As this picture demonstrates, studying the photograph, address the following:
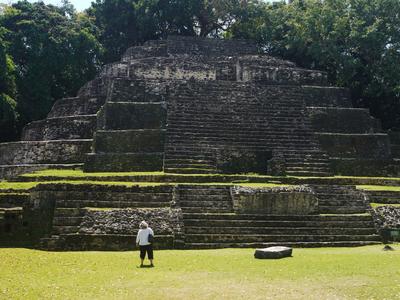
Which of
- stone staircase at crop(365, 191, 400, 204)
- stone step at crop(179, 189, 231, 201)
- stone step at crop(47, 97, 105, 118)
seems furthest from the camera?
stone step at crop(47, 97, 105, 118)

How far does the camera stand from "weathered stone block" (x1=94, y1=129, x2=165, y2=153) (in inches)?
722

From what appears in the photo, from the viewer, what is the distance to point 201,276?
8.73 meters

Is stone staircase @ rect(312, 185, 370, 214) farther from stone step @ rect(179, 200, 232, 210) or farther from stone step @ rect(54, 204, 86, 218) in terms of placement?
stone step @ rect(54, 204, 86, 218)

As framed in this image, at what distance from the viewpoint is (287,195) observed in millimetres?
14062

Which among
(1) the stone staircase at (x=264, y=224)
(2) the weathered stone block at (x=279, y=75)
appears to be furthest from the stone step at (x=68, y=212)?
(2) the weathered stone block at (x=279, y=75)

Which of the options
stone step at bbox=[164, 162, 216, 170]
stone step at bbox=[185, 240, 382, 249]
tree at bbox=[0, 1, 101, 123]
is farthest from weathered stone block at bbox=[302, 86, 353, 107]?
tree at bbox=[0, 1, 101, 123]

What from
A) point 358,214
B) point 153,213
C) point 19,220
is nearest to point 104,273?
point 153,213

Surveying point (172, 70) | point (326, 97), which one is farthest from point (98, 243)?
point (326, 97)

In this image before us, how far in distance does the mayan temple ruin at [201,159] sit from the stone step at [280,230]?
0.03 meters

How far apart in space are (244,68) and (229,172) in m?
7.30

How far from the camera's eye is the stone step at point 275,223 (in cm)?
1342

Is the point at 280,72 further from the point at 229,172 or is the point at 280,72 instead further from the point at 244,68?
the point at 229,172

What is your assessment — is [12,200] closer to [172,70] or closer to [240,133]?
[240,133]

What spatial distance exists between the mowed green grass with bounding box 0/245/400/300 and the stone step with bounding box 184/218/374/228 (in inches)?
63.0
